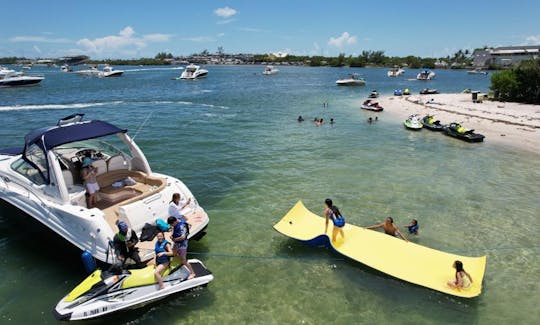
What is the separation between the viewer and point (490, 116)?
37.0m

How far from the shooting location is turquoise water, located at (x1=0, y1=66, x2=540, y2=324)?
9.33m

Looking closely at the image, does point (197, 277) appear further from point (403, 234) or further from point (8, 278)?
point (403, 234)

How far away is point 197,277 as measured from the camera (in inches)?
358

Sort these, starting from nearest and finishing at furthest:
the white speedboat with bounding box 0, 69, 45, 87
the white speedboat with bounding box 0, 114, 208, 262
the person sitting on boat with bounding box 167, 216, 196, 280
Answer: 1. the person sitting on boat with bounding box 167, 216, 196, 280
2. the white speedboat with bounding box 0, 114, 208, 262
3. the white speedboat with bounding box 0, 69, 45, 87

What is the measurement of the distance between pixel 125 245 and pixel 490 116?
39522 mm

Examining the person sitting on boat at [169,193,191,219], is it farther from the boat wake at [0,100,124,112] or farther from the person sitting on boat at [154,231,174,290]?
the boat wake at [0,100,124,112]

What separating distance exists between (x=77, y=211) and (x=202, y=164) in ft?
39.9

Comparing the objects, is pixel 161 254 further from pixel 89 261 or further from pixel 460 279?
pixel 460 279

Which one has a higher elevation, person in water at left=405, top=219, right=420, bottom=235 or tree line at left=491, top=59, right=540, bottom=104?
tree line at left=491, top=59, right=540, bottom=104

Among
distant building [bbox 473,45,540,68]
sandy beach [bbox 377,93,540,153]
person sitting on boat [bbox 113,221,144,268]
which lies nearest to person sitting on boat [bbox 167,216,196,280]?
person sitting on boat [bbox 113,221,144,268]

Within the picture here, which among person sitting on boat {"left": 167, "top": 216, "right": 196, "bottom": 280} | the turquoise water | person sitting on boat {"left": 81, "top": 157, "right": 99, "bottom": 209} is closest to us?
person sitting on boat {"left": 167, "top": 216, "right": 196, "bottom": 280}

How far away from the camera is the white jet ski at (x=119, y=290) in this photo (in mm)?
7864

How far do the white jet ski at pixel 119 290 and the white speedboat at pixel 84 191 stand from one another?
0.73 metres

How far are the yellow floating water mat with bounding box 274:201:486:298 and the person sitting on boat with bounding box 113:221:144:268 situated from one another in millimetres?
5013
